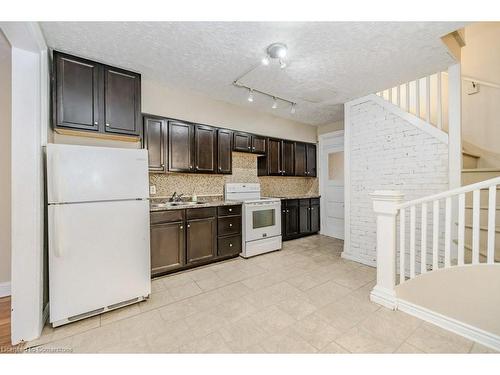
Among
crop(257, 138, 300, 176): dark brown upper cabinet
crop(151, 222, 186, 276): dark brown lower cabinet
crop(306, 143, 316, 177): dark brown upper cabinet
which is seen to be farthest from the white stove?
crop(306, 143, 316, 177): dark brown upper cabinet

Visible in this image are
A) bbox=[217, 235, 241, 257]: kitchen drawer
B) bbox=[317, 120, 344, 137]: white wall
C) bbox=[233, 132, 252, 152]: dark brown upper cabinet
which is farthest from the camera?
bbox=[317, 120, 344, 137]: white wall

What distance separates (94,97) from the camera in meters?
2.30

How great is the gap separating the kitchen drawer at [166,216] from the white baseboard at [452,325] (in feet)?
8.71

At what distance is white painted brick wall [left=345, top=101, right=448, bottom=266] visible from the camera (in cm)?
272

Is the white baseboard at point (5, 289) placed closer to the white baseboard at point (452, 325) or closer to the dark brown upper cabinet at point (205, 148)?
the dark brown upper cabinet at point (205, 148)

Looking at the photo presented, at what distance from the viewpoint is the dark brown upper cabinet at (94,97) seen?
2133mm

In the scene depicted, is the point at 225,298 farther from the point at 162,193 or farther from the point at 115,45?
the point at 115,45

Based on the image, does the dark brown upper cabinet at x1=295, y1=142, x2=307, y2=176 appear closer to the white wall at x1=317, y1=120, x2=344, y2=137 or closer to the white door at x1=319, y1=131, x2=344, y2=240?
the white door at x1=319, y1=131, x2=344, y2=240

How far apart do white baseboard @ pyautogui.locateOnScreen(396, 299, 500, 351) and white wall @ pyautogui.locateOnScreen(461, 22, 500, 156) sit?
2832 millimetres

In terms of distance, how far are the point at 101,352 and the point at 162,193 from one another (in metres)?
2.10

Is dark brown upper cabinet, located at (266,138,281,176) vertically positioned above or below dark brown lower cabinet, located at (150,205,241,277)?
above

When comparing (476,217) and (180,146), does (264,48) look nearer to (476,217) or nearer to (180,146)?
(180,146)

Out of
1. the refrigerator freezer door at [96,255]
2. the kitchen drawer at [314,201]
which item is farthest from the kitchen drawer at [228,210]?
the kitchen drawer at [314,201]

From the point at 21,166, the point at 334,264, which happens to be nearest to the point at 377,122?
the point at 334,264
